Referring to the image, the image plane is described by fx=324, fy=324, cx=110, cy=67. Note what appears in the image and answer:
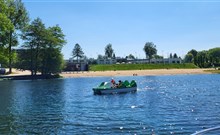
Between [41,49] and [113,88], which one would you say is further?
[41,49]

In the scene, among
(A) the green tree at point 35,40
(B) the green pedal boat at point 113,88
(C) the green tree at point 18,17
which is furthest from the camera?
(A) the green tree at point 35,40

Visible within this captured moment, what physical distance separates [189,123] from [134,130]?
4209mm

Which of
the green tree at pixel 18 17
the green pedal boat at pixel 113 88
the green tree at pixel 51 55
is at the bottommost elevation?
the green pedal boat at pixel 113 88

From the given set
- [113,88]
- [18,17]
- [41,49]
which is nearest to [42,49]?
[41,49]

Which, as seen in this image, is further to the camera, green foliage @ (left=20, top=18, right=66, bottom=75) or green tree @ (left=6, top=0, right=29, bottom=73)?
green foliage @ (left=20, top=18, right=66, bottom=75)

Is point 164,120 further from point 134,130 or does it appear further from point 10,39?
point 10,39

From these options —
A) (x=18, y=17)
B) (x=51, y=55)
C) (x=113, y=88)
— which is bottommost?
(x=113, y=88)

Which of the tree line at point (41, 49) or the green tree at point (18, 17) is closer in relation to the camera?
the green tree at point (18, 17)

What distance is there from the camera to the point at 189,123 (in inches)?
867

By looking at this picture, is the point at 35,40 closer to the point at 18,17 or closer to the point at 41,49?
the point at 41,49

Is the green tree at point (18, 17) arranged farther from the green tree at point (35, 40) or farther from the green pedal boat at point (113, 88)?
the green pedal boat at point (113, 88)

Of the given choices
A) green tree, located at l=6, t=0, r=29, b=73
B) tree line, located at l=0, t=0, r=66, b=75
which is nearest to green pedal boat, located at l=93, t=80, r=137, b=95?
green tree, located at l=6, t=0, r=29, b=73

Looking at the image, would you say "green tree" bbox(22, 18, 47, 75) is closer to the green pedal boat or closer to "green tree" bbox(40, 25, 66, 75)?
"green tree" bbox(40, 25, 66, 75)

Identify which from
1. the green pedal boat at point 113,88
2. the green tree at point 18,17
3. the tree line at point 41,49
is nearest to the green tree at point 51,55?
the tree line at point 41,49
